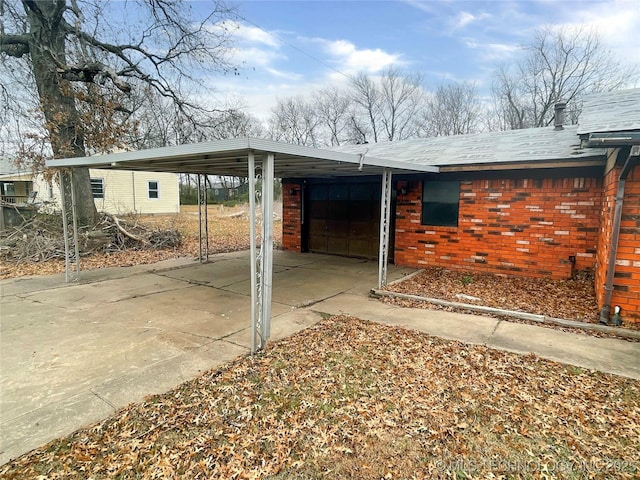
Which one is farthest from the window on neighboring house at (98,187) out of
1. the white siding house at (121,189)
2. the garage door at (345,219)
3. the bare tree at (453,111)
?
the bare tree at (453,111)

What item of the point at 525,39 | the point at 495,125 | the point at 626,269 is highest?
the point at 525,39

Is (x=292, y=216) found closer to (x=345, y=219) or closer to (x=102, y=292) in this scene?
A: (x=345, y=219)

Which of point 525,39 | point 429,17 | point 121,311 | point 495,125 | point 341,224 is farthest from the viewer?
point 495,125

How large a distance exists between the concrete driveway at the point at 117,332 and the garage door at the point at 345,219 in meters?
1.69

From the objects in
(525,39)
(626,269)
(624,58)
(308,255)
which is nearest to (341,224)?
(308,255)

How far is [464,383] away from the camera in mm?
3217

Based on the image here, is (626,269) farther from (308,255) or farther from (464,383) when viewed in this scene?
Answer: (308,255)

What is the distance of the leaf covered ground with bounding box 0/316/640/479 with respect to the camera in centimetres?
224

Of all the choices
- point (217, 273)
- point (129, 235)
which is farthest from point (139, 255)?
point (217, 273)

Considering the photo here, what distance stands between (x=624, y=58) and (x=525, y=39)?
6.07 meters

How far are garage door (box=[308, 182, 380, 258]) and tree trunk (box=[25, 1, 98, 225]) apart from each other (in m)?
6.55

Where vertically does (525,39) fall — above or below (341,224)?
above

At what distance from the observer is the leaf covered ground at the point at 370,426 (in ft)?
7.34

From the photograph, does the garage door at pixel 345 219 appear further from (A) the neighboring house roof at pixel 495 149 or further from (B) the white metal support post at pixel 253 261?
(B) the white metal support post at pixel 253 261
